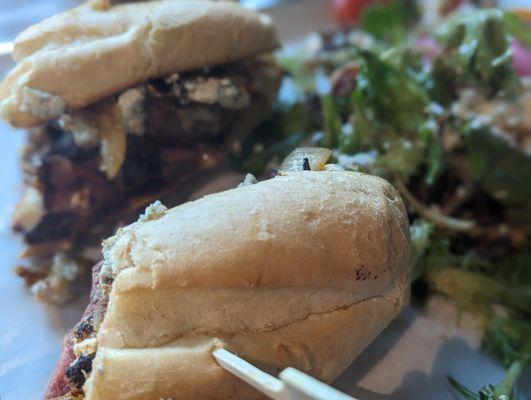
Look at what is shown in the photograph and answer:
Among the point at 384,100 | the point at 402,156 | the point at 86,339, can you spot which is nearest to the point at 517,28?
the point at 384,100

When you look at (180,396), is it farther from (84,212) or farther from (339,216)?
(84,212)

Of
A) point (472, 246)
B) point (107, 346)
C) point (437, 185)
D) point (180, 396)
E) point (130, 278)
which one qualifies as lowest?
point (472, 246)

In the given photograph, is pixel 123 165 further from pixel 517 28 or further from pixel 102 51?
pixel 517 28

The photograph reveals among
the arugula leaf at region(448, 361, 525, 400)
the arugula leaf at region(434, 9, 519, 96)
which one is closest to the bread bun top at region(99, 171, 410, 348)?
the arugula leaf at region(448, 361, 525, 400)

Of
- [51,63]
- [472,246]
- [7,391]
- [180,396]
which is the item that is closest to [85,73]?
[51,63]

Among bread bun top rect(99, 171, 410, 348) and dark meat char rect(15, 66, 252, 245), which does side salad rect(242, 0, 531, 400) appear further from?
bread bun top rect(99, 171, 410, 348)

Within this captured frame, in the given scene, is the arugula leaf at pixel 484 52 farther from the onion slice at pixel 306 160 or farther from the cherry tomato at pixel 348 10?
the cherry tomato at pixel 348 10
